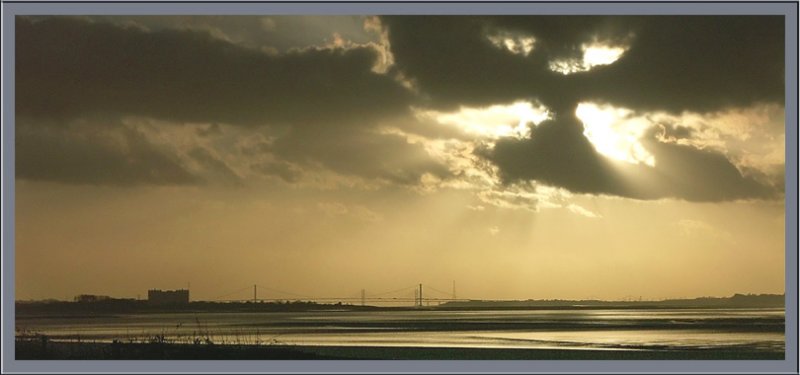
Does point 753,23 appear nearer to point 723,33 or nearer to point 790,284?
point 723,33

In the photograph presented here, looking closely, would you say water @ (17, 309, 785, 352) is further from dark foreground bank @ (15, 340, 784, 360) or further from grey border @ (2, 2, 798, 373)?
grey border @ (2, 2, 798, 373)

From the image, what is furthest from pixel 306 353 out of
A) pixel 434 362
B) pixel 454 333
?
pixel 454 333

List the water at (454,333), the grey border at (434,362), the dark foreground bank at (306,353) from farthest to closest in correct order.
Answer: the water at (454,333), the dark foreground bank at (306,353), the grey border at (434,362)

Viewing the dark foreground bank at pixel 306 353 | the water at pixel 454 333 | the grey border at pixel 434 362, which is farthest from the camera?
the water at pixel 454 333

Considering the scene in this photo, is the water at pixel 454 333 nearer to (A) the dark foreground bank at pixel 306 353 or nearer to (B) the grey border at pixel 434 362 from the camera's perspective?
(A) the dark foreground bank at pixel 306 353

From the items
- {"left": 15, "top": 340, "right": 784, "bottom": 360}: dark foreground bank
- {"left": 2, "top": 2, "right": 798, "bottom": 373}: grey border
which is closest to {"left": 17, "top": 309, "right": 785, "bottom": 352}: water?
{"left": 15, "top": 340, "right": 784, "bottom": 360}: dark foreground bank

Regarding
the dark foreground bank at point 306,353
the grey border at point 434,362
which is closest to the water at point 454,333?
the dark foreground bank at point 306,353

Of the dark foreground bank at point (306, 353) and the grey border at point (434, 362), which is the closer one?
the grey border at point (434, 362)
